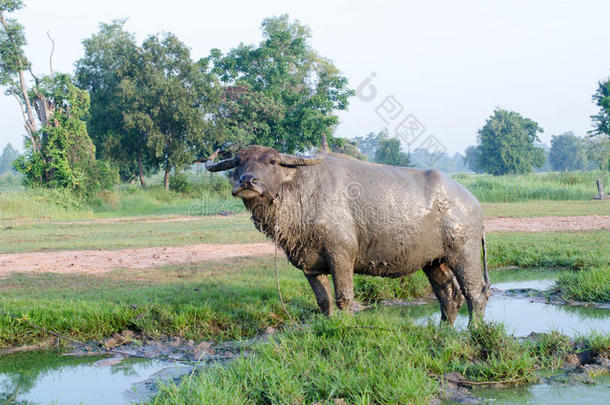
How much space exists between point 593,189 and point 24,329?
2859 centimetres

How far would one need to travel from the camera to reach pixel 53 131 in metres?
23.7

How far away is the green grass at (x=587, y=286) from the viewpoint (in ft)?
22.9

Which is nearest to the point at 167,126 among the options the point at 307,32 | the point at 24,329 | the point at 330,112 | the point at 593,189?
the point at 330,112

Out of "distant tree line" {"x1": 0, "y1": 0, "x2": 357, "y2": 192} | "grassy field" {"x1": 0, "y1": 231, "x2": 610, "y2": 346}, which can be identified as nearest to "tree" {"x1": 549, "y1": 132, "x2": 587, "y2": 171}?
"distant tree line" {"x1": 0, "y1": 0, "x2": 357, "y2": 192}

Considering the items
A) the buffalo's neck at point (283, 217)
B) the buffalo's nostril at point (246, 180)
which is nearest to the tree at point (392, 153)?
the buffalo's neck at point (283, 217)

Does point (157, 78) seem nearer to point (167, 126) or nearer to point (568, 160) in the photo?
point (167, 126)

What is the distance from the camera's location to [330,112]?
31906mm

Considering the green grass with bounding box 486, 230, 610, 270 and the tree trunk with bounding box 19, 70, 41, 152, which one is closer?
the green grass with bounding box 486, 230, 610, 270

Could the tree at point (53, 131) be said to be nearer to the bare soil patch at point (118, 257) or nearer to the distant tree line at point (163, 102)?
the distant tree line at point (163, 102)

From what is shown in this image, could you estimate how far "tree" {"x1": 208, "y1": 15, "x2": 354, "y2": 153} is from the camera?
2934 cm

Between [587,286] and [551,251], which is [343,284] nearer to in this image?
[587,286]

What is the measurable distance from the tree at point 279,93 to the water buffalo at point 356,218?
23643mm

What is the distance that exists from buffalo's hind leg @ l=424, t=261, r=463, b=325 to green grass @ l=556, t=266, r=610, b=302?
7.17ft

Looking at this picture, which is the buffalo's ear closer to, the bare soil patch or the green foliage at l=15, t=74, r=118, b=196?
the bare soil patch
